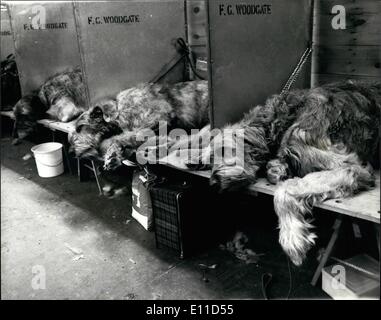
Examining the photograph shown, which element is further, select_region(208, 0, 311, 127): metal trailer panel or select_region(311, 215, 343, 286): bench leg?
select_region(208, 0, 311, 127): metal trailer panel

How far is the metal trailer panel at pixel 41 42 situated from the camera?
17.2 ft

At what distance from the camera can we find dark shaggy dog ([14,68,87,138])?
497cm

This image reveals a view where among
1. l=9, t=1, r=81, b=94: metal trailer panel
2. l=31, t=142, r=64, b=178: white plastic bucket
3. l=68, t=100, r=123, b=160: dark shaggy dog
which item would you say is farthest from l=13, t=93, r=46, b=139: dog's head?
l=68, t=100, r=123, b=160: dark shaggy dog

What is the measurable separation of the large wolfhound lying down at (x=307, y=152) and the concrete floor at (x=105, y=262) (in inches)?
24.0

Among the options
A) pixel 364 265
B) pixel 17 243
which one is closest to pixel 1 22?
pixel 17 243

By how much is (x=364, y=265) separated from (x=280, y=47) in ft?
6.01

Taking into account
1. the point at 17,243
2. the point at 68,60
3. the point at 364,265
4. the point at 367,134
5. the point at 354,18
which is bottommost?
the point at 17,243

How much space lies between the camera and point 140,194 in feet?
11.4

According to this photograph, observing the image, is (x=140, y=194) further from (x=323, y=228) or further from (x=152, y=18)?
(x=152, y=18)

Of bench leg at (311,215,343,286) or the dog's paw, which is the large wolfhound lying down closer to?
the dog's paw

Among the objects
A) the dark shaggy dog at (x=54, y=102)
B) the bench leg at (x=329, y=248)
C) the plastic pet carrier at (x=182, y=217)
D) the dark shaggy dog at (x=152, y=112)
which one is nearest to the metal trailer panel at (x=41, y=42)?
the dark shaggy dog at (x=54, y=102)

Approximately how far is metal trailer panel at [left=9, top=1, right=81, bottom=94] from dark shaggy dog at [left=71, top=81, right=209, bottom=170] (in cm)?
185

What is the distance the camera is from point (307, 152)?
2.61m

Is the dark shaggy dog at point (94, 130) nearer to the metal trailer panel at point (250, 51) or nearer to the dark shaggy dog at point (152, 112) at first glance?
the dark shaggy dog at point (152, 112)
